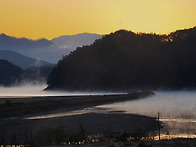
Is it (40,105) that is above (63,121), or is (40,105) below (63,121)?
above

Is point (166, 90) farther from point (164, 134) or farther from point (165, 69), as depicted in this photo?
point (164, 134)

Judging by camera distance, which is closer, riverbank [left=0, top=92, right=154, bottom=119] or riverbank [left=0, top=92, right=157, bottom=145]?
riverbank [left=0, top=92, right=157, bottom=145]

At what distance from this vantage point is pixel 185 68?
18875 centimetres

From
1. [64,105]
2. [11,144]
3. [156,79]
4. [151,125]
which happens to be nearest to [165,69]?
[156,79]

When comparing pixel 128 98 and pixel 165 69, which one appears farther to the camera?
pixel 165 69

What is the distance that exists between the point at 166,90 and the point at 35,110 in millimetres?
126293

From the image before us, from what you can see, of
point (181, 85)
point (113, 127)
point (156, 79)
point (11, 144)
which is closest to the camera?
point (11, 144)

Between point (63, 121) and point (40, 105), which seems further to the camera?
point (40, 105)

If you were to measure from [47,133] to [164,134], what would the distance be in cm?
1057

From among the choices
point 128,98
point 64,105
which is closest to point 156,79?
point 128,98

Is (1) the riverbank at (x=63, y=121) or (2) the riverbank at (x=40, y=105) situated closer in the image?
(1) the riverbank at (x=63, y=121)

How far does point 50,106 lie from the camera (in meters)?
73.7

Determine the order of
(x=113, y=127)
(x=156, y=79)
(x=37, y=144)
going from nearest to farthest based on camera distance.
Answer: (x=37, y=144) < (x=113, y=127) < (x=156, y=79)

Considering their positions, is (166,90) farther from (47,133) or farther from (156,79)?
(47,133)
